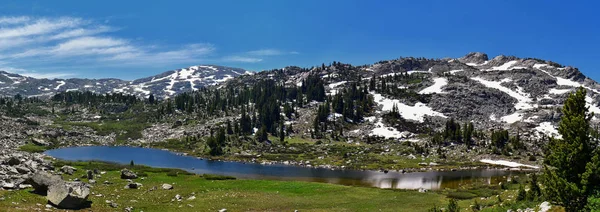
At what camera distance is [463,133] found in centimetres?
17700

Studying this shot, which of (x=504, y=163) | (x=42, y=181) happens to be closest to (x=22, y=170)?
(x=42, y=181)

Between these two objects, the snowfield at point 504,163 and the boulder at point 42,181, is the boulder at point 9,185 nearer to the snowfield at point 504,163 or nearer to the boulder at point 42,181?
the boulder at point 42,181

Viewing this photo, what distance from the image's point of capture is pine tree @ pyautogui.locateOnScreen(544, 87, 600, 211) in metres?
25.1

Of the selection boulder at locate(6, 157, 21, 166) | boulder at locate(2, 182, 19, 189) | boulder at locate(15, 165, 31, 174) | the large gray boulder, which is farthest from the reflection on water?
the large gray boulder

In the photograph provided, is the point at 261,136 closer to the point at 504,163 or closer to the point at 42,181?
the point at 504,163

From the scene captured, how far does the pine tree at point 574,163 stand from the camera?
82.3 ft

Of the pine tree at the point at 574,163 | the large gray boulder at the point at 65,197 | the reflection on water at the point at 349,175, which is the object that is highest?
the pine tree at the point at 574,163

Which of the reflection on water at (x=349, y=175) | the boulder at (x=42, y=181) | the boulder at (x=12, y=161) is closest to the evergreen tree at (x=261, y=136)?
the reflection on water at (x=349, y=175)

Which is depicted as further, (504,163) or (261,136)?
(261,136)

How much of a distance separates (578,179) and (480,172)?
9552 cm

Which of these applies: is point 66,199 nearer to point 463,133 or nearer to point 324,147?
point 324,147

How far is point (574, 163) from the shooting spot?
2616 centimetres

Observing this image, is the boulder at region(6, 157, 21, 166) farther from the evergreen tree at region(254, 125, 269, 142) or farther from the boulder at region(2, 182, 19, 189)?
the evergreen tree at region(254, 125, 269, 142)

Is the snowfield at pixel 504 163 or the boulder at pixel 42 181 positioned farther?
the snowfield at pixel 504 163
